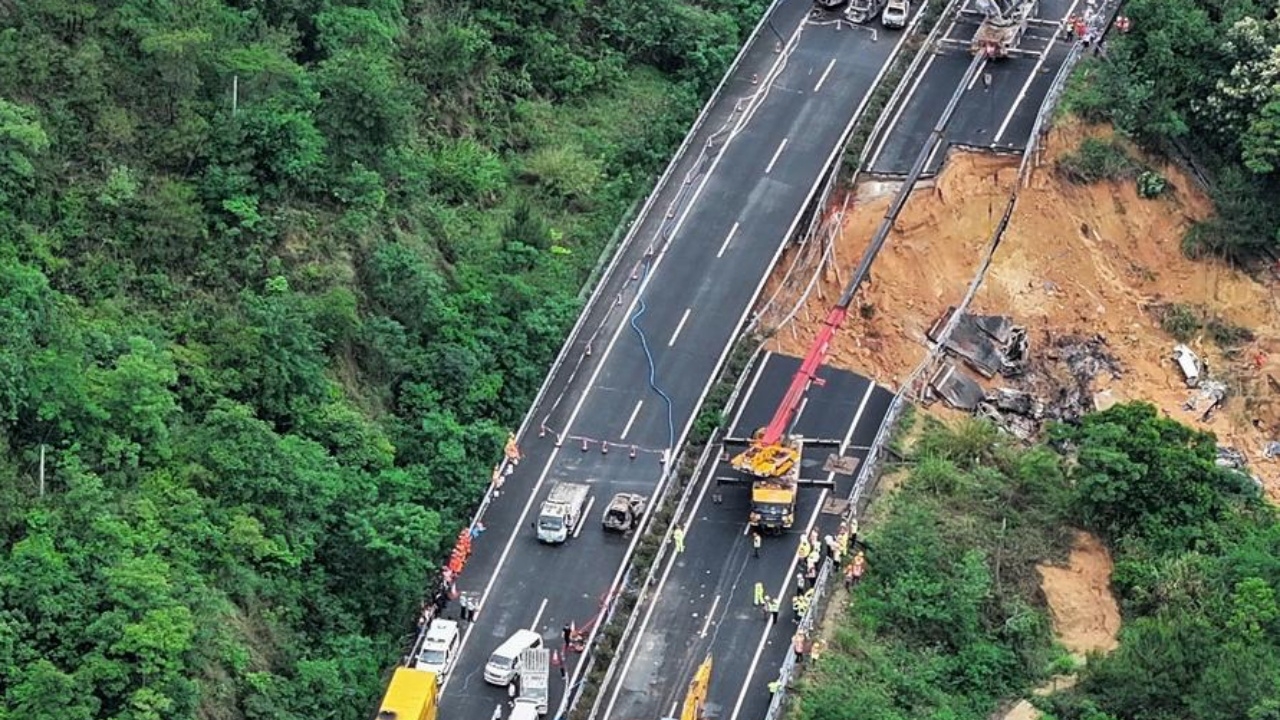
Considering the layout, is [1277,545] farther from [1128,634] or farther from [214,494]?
[214,494]

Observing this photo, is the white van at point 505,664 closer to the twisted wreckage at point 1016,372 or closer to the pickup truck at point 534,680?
the pickup truck at point 534,680

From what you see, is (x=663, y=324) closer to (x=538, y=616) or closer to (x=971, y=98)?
(x=538, y=616)

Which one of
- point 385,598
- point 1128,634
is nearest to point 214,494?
point 385,598

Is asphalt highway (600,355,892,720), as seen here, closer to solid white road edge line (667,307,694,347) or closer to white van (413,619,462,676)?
solid white road edge line (667,307,694,347)

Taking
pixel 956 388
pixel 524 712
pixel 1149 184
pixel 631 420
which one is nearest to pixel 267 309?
pixel 631 420

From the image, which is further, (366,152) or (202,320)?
(366,152)

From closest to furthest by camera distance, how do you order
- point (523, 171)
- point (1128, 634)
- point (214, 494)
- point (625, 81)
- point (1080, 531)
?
point (214, 494) < point (1128, 634) < point (1080, 531) < point (523, 171) < point (625, 81)

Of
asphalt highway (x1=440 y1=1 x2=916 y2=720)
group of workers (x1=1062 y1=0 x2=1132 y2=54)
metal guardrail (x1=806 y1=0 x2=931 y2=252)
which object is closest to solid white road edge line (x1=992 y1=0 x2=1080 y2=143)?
group of workers (x1=1062 y1=0 x2=1132 y2=54)
